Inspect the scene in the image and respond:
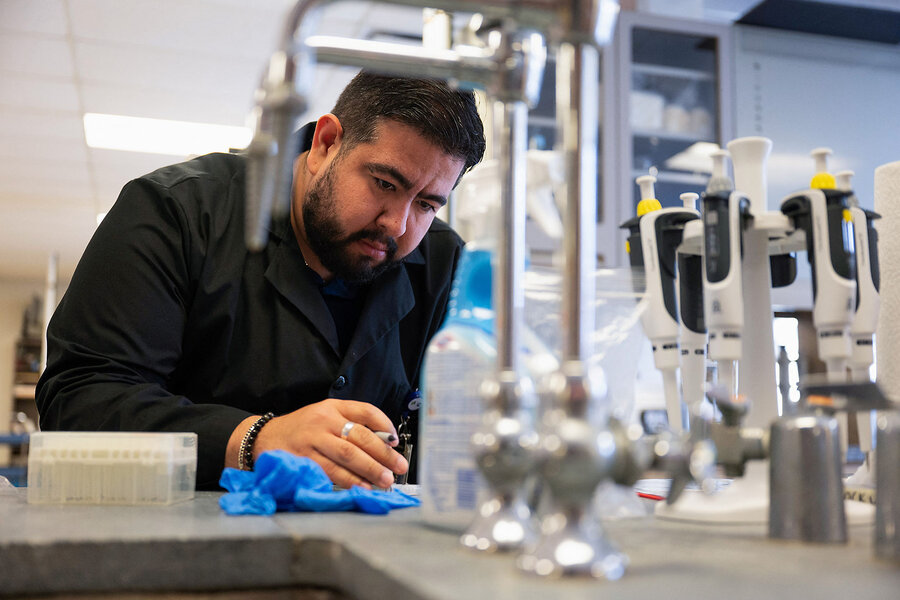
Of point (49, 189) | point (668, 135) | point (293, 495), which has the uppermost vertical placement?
point (49, 189)

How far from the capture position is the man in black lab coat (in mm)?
1273

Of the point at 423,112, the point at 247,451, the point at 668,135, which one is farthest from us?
the point at 668,135

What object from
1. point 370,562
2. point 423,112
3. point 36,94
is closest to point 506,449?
point 370,562

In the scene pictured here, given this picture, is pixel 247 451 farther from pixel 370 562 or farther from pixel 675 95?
pixel 675 95

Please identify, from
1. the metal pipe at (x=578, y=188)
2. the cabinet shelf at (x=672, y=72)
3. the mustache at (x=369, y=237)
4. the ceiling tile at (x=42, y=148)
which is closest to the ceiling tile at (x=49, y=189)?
the ceiling tile at (x=42, y=148)

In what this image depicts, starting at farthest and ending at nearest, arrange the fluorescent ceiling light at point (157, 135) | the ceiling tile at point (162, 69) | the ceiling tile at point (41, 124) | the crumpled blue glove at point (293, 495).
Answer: the fluorescent ceiling light at point (157, 135)
the ceiling tile at point (41, 124)
the ceiling tile at point (162, 69)
the crumpled blue glove at point (293, 495)

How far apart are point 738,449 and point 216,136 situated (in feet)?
14.8

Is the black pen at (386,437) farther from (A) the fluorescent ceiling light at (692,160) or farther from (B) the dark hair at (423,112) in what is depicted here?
(A) the fluorescent ceiling light at (692,160)

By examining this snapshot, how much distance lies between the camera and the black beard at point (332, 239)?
1485mm

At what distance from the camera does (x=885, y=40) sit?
344 cm

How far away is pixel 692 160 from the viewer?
127 inches

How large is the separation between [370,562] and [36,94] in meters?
4.26

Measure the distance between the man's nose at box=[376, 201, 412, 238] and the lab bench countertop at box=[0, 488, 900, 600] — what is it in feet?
2.73

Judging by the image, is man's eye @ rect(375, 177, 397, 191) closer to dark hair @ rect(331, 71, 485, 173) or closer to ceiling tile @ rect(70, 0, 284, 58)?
dark hair @ rect(331, 71, 485, 173)
